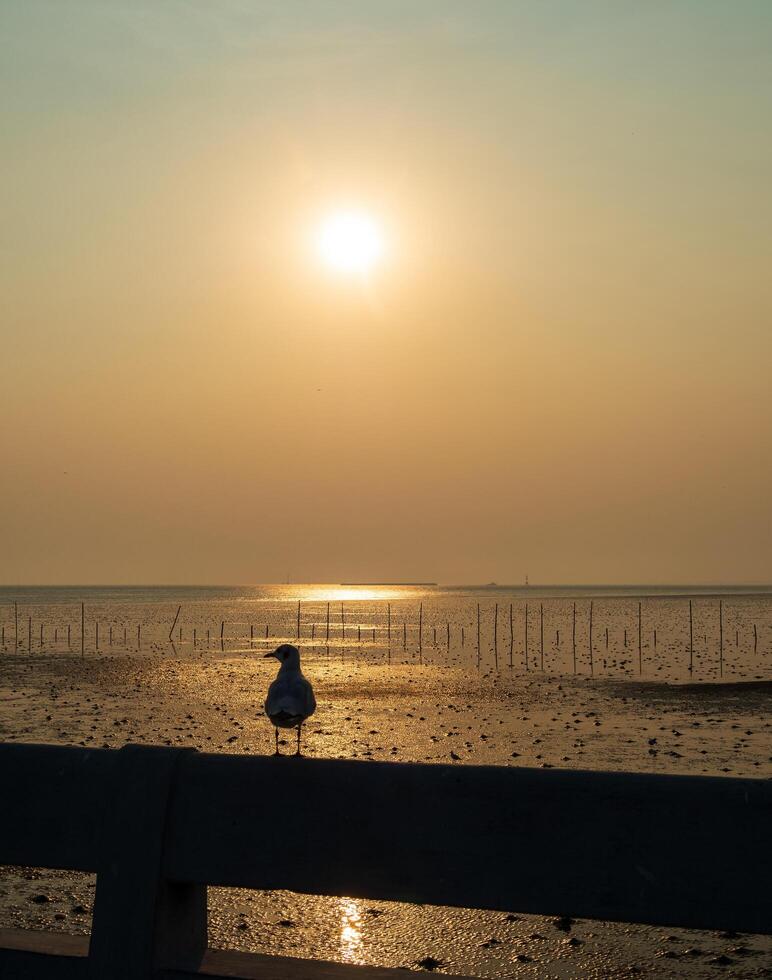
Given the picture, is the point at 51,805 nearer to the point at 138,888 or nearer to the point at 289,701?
the point at 138,888

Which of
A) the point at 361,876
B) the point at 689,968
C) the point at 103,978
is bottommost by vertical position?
the point at 689,968

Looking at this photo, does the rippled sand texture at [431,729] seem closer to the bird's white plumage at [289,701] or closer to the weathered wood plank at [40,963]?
the bird's white plumage at [289,701]

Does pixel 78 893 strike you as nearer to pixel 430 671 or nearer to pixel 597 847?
pixel 597 847

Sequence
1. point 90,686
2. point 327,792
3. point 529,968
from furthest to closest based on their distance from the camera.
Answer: point 90,686 → point 529,968 → point 327,792

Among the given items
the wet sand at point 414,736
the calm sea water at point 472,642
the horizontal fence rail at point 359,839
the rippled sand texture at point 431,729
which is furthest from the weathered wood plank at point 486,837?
the calm sea water at point 472,642

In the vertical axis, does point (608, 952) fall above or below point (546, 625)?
below

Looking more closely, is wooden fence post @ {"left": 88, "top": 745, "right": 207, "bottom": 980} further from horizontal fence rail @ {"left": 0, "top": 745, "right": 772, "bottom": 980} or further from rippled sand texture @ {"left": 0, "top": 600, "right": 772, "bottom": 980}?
rippled sand texture @ {"left": 0, "top": 600, "right": 772, "bottom": 980}

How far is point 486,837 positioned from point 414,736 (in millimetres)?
22972

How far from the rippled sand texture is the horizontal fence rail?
5298mm

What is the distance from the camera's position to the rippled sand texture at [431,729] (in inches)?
390

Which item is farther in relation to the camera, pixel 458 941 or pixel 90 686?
pixel 90 686

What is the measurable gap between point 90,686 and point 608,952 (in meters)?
36.8

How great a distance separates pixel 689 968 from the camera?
9.52 m

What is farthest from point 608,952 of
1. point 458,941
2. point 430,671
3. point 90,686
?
point 430,671
